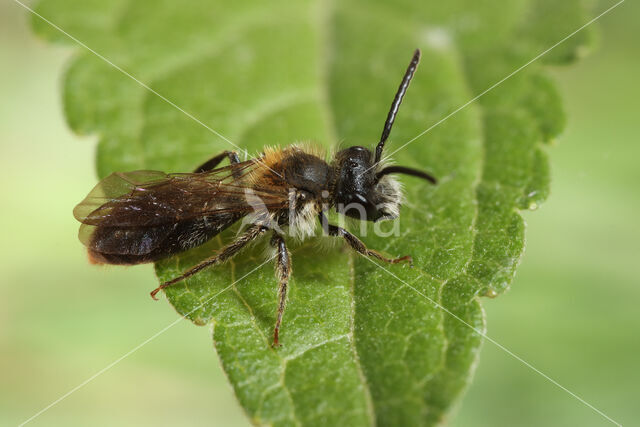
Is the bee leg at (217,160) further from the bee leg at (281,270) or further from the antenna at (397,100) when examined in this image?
the antenna at (397,100)

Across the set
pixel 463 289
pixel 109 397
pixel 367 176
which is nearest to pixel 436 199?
pixel 367 176

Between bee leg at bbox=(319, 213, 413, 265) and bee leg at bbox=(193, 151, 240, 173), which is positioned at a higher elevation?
bee leg at bbox=(193, 151, 240, 173)

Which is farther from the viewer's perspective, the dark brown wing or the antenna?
the antenna

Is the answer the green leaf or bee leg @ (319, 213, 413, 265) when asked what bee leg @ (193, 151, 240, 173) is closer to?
the green leaf

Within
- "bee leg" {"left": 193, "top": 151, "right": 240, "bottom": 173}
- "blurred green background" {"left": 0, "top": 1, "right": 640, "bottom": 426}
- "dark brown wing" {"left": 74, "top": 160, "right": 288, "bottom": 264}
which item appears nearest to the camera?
"dark brown wing" {"left": 74, "top": 160, "right": 288, "bottom": 264}

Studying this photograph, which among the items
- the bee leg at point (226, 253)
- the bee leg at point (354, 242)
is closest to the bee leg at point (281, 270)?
the bee leg at point (226, 253)

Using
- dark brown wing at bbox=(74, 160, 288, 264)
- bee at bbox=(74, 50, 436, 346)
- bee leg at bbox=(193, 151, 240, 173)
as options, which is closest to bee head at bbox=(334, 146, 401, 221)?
bee at bbox=(74, 50, 436, 346)

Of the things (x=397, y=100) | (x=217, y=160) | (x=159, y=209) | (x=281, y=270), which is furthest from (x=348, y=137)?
(x=159, y=209)

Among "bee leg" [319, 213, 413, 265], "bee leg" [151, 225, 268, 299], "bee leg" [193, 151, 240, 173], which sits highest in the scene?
"bee leg" [193, 151, 240, 173]
